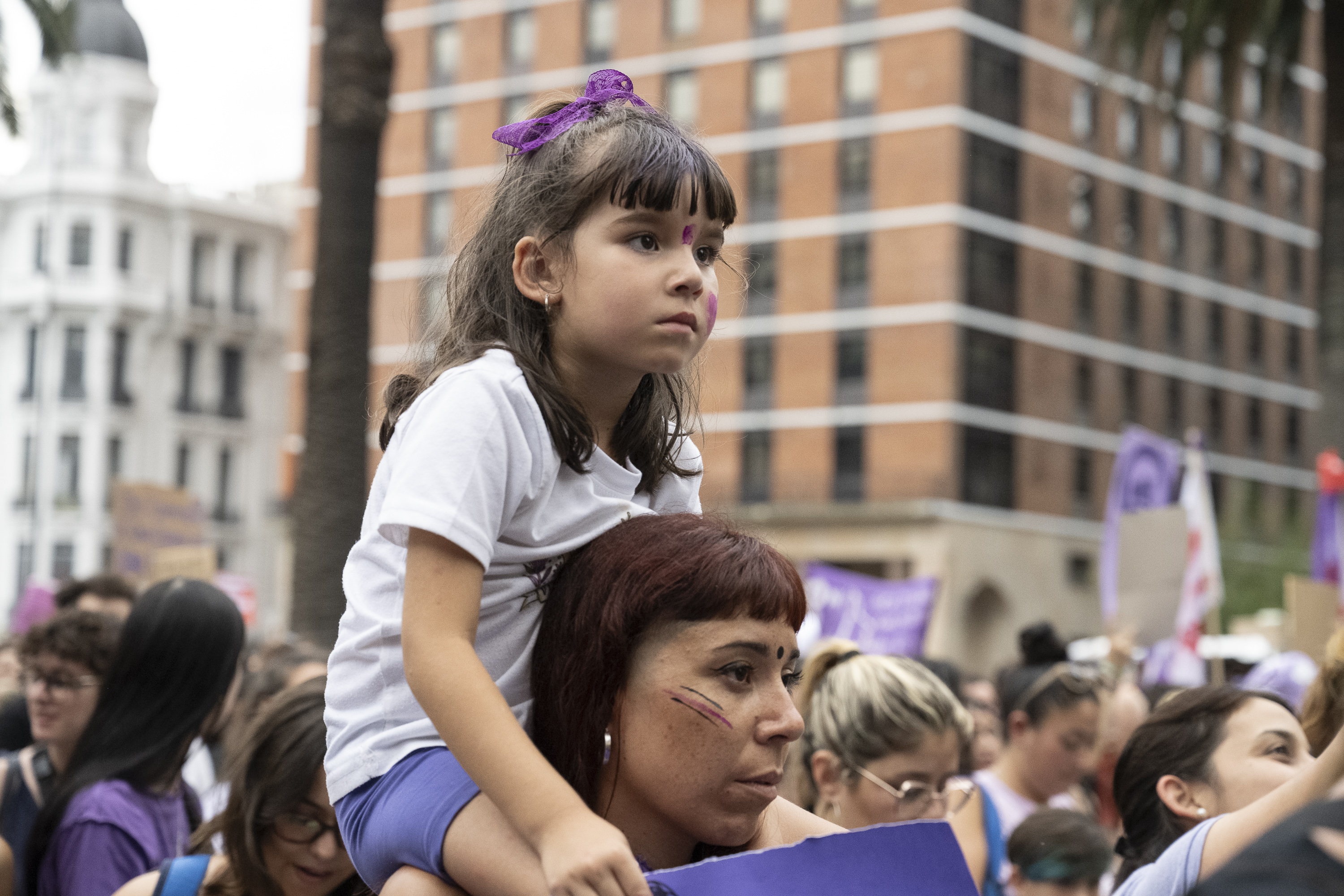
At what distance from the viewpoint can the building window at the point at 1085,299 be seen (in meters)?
43.7

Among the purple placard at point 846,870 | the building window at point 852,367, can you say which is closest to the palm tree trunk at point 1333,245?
the purple placard at point 846,870

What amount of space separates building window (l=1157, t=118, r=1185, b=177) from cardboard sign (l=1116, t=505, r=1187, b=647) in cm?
3774

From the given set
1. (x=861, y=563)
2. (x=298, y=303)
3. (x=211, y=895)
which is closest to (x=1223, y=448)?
(x=861, y=563)

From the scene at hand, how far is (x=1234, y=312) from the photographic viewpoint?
158 ft

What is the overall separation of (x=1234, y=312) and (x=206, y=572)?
141 feet

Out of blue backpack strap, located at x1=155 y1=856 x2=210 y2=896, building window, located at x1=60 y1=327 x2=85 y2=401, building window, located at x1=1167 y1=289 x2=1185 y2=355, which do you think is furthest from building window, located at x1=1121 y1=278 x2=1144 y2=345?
blue backpack strap, located at x1=155 y1=856 x2=210 y2=896

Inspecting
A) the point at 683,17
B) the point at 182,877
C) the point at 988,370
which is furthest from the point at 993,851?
the point at 683,17

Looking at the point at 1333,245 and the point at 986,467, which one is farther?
the point at 986,467

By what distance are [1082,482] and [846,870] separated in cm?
4316

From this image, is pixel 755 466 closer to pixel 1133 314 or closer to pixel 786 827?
pixel 1133 314

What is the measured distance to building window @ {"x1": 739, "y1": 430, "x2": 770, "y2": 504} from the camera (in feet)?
138

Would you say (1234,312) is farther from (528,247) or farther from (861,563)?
(528,247)

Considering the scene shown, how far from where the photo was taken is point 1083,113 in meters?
44.2

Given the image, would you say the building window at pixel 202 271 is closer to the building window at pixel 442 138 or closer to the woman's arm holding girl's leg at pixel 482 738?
the building window at pixel 442 138
